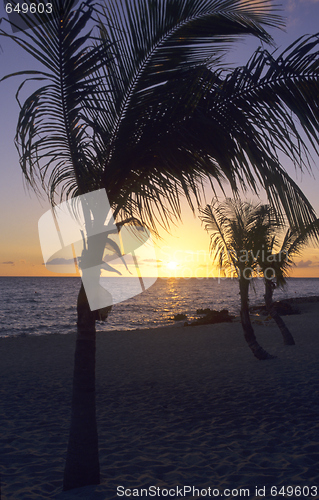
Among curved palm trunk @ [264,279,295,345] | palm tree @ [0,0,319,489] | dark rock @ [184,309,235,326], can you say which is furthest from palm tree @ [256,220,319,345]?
dark rock @ [184,309,235,326]

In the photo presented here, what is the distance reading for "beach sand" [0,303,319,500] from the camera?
13.2 feet

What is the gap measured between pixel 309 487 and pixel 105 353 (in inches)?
426

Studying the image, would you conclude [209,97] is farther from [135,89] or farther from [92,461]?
[92,461]

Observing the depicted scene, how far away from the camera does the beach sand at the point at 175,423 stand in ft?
13.2

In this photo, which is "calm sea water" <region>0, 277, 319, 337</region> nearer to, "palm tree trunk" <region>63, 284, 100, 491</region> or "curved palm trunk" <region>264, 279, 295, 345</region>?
"curved palm trunk" <region>264, 279, 295, 345</region>

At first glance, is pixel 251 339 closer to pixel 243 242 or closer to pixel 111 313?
pixel 243 242

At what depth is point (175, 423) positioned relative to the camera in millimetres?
5949

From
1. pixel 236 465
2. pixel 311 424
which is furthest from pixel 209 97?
pixel 311 424

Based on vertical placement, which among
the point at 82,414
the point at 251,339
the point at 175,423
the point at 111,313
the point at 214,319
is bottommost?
the point at 111,313

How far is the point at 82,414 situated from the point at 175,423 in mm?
2795

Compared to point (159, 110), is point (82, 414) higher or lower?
lower

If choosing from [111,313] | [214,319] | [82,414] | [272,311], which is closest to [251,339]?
[272,311]

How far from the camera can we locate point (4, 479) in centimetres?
411

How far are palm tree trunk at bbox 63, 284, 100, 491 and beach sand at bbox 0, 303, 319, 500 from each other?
19 cm
